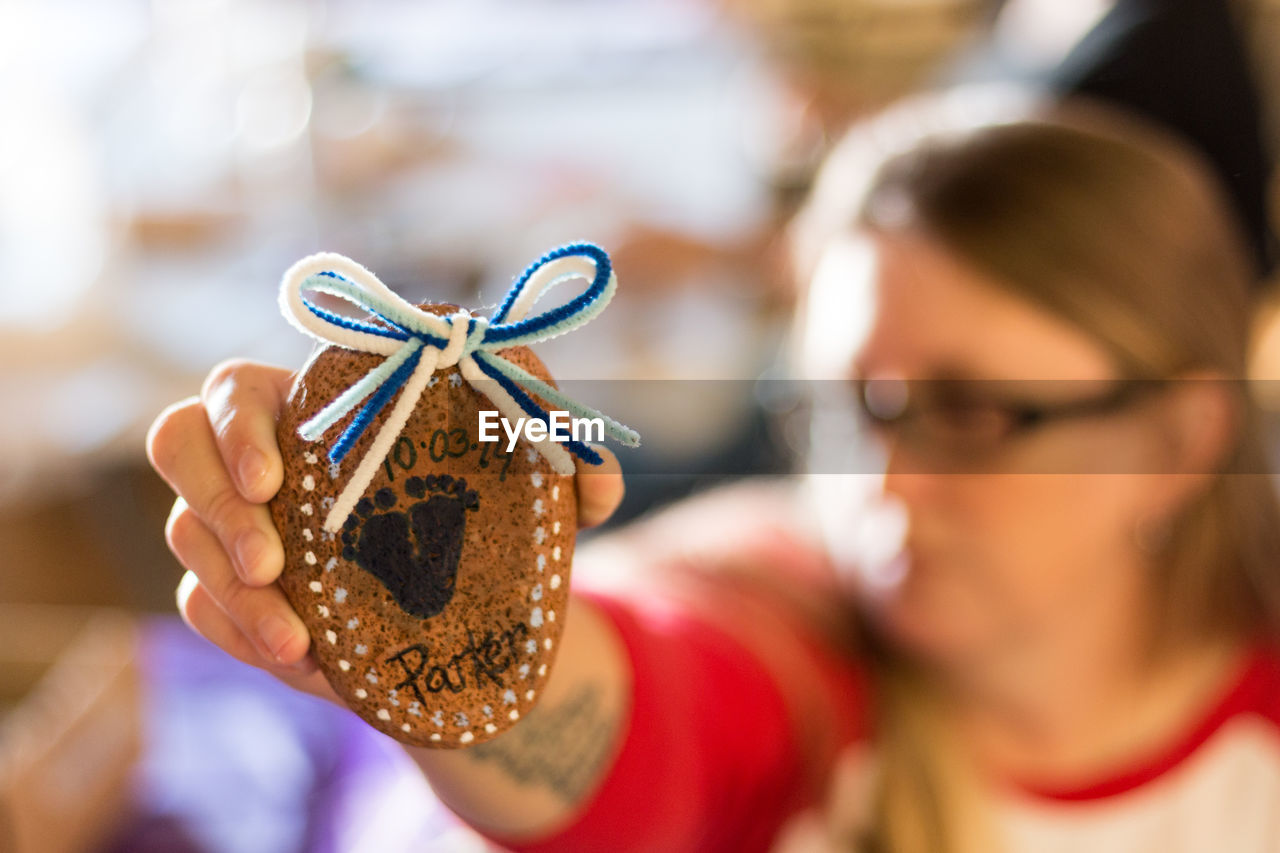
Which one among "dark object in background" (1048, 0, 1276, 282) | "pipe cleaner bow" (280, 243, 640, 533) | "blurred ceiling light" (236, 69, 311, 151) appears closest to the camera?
"pipe cleaner bow" (280, 243, 640, 533)

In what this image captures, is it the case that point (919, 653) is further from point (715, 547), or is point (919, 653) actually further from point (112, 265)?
point (112, 265)

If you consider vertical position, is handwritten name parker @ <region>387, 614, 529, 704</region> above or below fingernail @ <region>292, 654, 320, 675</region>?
above

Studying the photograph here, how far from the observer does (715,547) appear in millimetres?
804

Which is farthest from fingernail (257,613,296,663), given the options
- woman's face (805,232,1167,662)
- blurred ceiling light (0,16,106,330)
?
blurred ceiling light (0,16,106,330)

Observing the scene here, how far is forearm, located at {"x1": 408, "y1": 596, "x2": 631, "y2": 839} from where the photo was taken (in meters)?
0.39

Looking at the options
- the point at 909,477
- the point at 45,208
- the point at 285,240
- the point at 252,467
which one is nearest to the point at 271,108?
the point at 285,240

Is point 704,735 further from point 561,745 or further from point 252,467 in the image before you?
point 252,467

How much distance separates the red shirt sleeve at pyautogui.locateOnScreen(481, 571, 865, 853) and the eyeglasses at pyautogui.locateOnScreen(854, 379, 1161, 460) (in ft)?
0.69

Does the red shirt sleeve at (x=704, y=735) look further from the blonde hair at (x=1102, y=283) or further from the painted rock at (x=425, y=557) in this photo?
the painted rock at (x=425, y=557)

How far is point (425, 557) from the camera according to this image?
297 millimetres

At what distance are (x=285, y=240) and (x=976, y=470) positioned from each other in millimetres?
949

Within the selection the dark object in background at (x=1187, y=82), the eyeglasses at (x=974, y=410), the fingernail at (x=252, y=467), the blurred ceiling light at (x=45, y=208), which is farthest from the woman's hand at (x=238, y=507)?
the blurred ceiling light at (x=45, y=208)

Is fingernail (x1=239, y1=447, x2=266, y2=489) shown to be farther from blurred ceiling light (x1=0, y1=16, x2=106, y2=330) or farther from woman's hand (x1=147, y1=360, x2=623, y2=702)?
blurred ceiling light (x1=0, y1=16, x2=106, y2=330)

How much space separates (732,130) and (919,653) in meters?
1.61
